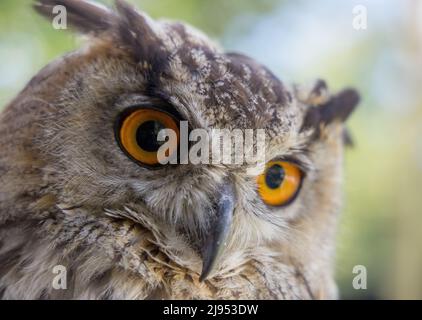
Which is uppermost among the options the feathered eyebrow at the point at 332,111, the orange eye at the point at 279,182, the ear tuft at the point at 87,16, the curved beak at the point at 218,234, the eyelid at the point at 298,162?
the ear tuft at the point at 87,16

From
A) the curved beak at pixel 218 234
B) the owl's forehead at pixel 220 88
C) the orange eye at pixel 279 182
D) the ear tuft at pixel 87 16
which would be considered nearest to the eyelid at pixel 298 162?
the orange eye at pixel 279 182

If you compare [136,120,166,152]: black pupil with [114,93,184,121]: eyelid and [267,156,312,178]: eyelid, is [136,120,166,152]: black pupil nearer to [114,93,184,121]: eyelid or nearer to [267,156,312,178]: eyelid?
[114,93,184,121]: eyelid

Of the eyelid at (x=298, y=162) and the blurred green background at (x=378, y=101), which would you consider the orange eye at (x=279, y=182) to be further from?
the blurred green background at (x=378, y=101)

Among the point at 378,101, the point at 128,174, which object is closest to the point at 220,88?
the point at 128,174

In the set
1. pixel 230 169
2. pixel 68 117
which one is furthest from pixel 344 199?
pixel 68 117

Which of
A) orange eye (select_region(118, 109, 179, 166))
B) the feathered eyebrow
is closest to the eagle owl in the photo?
orange eye (select_region(118, 109, 179, 166))

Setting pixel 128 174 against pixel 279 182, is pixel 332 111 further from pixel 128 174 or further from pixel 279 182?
pixel 128 174

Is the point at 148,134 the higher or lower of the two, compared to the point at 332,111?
lower
